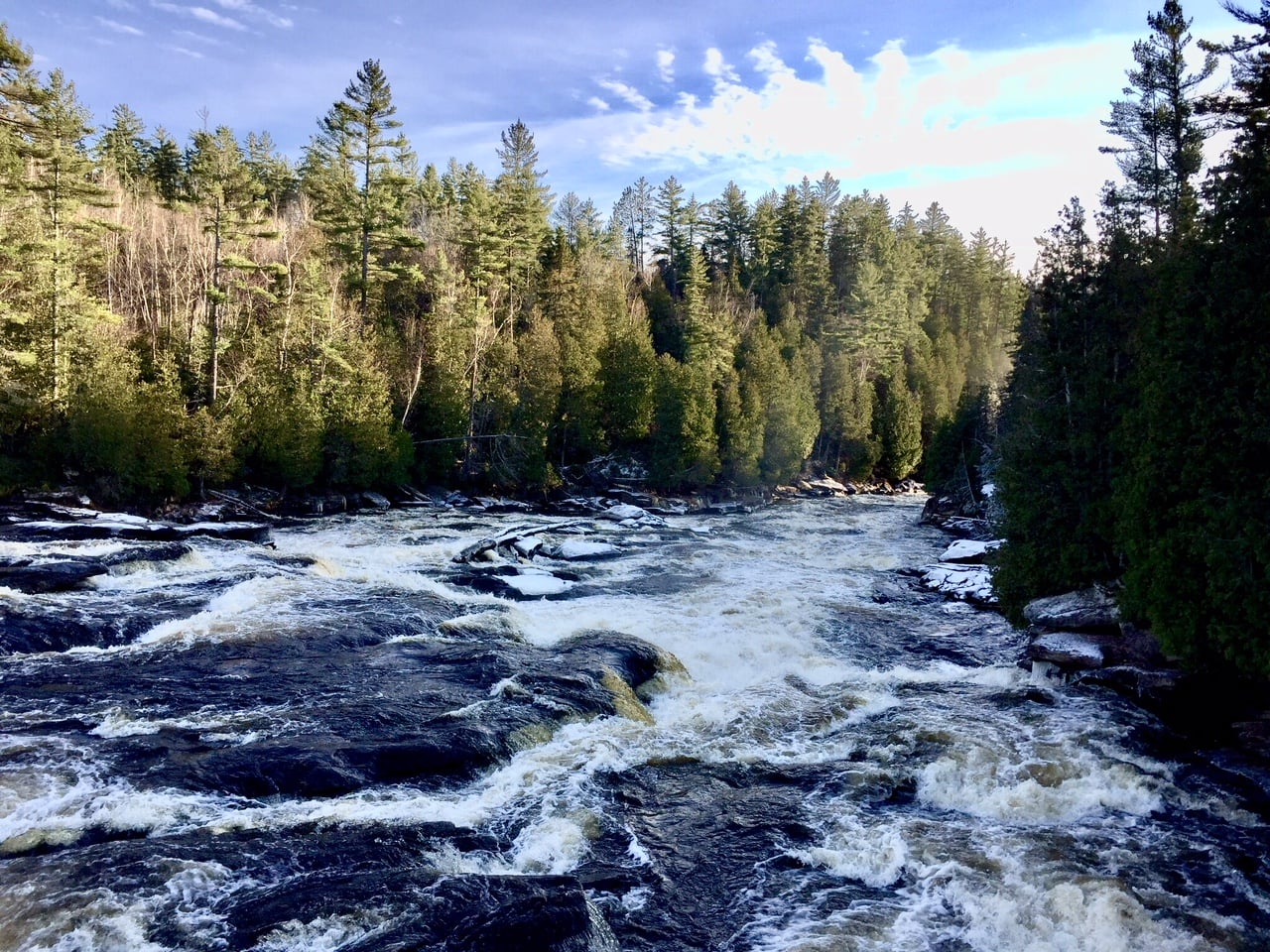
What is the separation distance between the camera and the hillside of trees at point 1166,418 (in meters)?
11.8

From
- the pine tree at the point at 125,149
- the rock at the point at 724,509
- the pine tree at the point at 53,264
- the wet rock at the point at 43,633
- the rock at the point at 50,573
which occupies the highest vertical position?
the pine tree at the point at 125,149

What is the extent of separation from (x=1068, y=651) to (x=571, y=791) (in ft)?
35.9

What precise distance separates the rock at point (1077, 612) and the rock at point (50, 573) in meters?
23.6

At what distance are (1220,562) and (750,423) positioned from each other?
1640 inches

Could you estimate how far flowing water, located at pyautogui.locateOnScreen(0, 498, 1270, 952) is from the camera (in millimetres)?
7480

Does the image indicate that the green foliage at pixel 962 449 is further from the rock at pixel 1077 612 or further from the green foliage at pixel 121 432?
the green foliage at pixel 121 432

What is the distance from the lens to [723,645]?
17.4m

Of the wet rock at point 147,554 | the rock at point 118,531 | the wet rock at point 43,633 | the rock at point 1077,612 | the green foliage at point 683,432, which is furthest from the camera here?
the green foliage at point 683,432

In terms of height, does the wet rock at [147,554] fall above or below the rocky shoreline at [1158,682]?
above

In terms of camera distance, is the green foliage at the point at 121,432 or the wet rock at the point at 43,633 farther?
the green foliage at the point at 121,432

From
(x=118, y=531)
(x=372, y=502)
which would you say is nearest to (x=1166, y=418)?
(x=118, y=531)

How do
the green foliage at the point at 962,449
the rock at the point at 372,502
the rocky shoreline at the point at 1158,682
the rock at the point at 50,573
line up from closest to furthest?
the rocky shoreline at the point at 1158,682, the rock at the point at 50,573, the rock at the point at 372,502, the green foliage at the point at 962,449

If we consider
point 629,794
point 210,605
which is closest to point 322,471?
point 210,605

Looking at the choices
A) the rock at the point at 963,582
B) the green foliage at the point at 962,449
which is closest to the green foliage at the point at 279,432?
the rock at the point at 963,582
